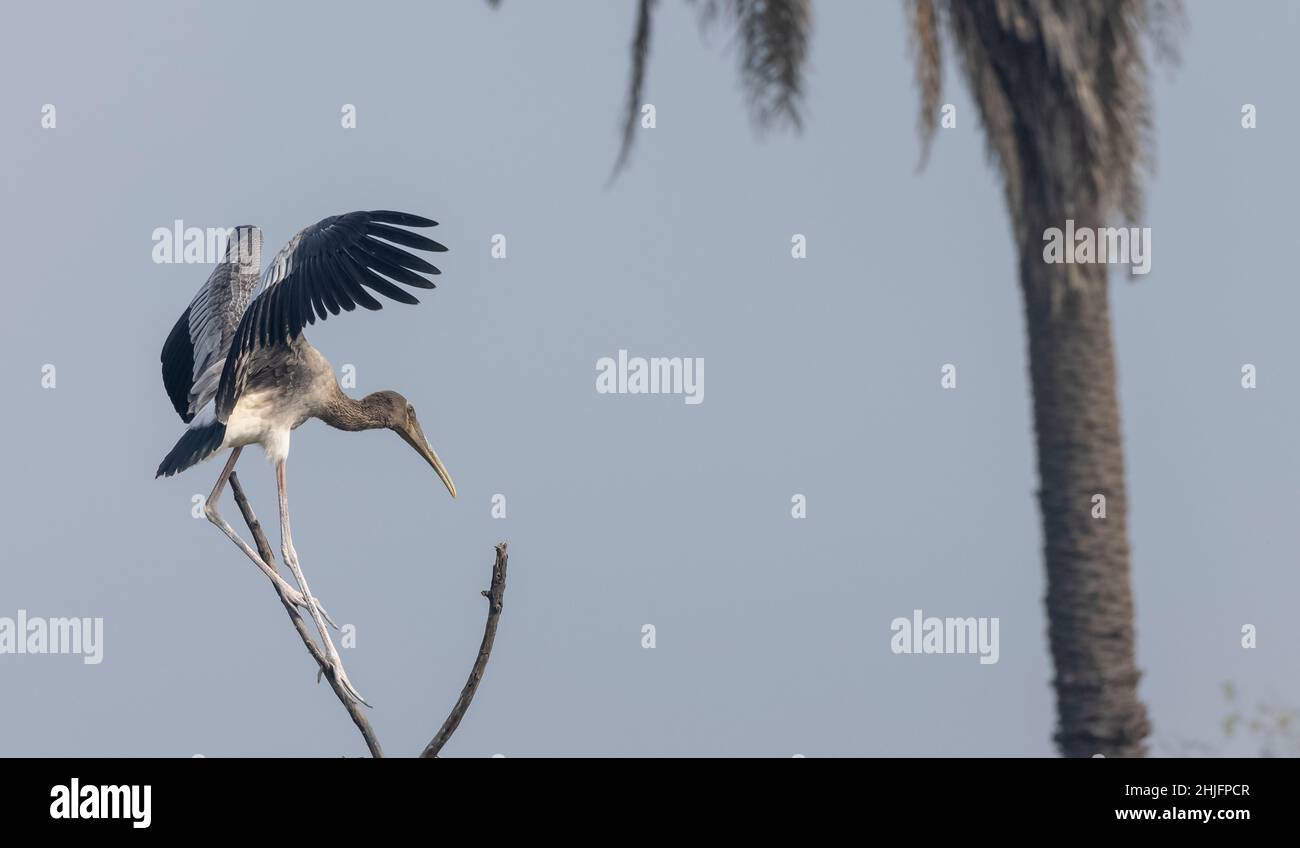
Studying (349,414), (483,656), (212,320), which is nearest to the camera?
(483,656)

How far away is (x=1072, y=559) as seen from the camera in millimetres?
10141

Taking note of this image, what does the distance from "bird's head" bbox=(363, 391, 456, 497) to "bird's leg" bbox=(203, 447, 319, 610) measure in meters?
1.18

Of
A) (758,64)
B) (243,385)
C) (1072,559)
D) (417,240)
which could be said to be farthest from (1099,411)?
(243,385)

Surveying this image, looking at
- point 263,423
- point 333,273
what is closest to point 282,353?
point 263,423

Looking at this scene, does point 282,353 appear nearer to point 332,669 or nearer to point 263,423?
point 263,423

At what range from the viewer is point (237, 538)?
35.8ft

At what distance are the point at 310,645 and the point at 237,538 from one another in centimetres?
102

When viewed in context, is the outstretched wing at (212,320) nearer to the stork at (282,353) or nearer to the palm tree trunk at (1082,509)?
the stork at (282,353)

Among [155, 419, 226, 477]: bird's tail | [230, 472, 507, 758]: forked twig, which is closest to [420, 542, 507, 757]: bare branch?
[230, 472, 507, 758]: forked twig

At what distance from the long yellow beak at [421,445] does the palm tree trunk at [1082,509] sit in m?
3.85

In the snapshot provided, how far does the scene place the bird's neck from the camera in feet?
38.8

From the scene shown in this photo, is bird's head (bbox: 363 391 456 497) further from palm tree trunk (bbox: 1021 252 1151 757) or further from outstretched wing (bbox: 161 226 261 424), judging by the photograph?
palm tree trunk (bbox: 1021 252 1151 757)

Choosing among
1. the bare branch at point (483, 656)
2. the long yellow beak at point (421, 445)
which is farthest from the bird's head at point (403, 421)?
the bare branch at point (483, 656)
